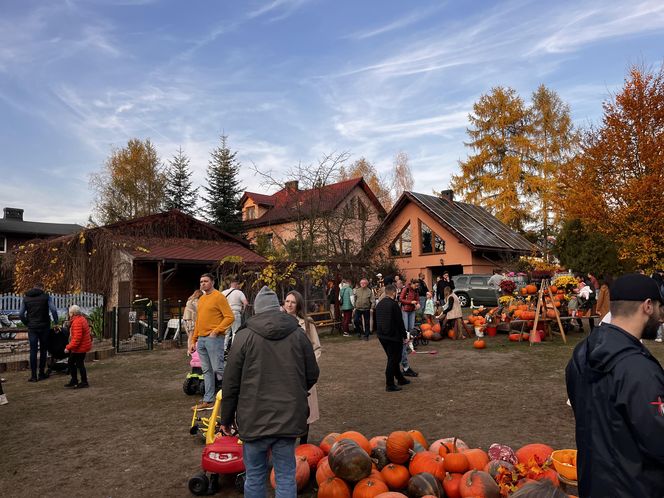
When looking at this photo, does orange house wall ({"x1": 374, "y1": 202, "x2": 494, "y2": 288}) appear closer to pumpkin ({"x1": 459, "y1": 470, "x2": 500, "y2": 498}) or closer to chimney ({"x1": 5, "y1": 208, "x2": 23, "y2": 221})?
pumpkin ({"x1": 459, "y1": 470, "x2": 500, "y2": 498})

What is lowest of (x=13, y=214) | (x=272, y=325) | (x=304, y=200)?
(x=272, y=325)

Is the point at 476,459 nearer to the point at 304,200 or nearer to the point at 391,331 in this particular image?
the point at 391,331

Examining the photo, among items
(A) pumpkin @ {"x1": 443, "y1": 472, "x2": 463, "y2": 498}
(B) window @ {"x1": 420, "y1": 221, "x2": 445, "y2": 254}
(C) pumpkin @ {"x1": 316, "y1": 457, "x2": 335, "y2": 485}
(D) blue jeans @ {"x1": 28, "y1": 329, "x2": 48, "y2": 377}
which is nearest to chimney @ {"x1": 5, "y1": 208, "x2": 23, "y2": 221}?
(B) window @ {"x1": 420, "y1": 221, "x2": 445, "y2": 254}

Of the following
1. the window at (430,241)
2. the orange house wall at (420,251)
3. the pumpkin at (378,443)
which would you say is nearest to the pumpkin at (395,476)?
the pumpkin at (378,443)

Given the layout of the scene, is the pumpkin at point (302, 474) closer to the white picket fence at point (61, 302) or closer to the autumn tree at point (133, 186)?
the white picket fence at point (61, 302)

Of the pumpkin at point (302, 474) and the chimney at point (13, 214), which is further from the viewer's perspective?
the chimney at point (13, 214)

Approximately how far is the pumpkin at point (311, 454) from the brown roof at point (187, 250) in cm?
1343

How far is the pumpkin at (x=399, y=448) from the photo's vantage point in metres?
4.45

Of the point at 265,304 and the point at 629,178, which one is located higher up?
the point at 629,178

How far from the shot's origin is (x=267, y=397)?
343cm

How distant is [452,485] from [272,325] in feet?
6.52

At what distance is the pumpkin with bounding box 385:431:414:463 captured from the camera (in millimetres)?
4453

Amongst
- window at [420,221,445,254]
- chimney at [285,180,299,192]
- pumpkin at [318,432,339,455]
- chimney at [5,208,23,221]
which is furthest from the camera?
chimney at [5,208,23,221]

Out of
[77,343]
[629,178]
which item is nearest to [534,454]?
[77,343]
